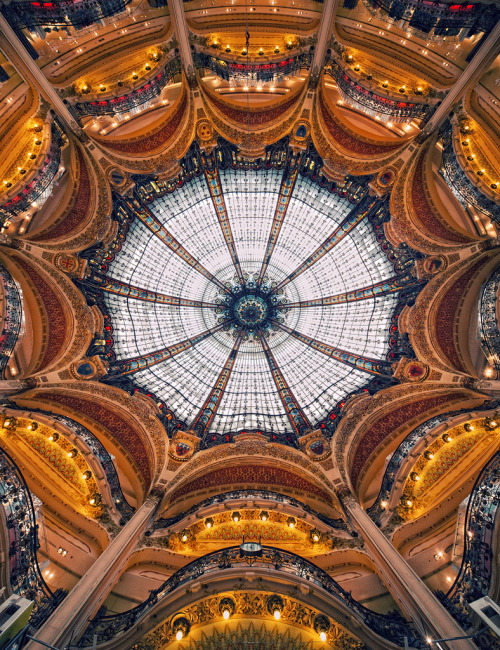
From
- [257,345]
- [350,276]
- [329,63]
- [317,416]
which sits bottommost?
[317,416]

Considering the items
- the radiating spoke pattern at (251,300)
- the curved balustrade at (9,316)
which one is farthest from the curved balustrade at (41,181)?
A: the radiating spoke pattern at (251,300)

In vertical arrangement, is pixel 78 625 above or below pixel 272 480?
below

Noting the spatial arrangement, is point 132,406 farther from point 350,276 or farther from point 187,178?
point 350,276

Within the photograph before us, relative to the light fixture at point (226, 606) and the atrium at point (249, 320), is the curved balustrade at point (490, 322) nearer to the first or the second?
the atrium at point (249, 320)

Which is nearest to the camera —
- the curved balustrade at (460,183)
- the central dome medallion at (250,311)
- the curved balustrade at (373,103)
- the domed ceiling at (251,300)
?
the curved balustrade at (460,183)

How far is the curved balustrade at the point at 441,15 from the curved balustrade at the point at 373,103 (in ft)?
7.38

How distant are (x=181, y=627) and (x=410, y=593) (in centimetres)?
651

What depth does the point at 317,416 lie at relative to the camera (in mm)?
16391

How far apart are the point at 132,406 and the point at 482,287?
1789 centimetres

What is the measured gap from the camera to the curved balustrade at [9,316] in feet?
36.2

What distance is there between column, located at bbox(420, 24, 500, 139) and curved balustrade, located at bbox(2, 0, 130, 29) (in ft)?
44.3

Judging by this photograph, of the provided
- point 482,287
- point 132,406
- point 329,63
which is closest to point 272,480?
point 132,406

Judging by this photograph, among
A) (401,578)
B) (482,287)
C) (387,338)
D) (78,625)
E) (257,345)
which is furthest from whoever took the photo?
(257,345)

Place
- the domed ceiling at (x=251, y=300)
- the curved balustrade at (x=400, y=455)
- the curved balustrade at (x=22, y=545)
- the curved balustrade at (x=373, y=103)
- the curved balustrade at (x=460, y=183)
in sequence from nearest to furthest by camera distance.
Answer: the curved balustrade at (x=22, y=545), the curved balustrade at (x=460, y=183), the curved balustrade at (x=400, y=455), the curved balustrade at (x=373, y=103), the domed ceiling at (x=251, y=300)
